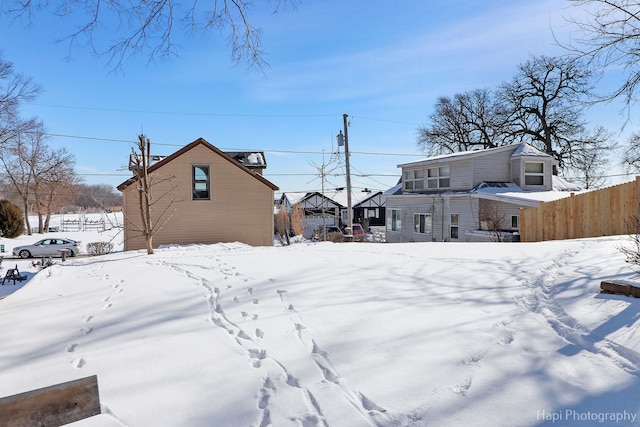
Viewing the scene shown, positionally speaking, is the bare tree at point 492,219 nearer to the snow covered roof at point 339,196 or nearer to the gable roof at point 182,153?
the gable roof at point 182,153

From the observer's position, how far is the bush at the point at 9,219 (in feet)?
94.3

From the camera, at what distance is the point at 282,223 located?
29.2m

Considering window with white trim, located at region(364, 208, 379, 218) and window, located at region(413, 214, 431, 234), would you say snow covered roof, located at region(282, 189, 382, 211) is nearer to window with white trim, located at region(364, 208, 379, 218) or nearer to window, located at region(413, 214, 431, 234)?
window with white trim, located at region(364, 208, 379, 218)

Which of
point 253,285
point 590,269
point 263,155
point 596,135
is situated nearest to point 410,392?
point 253,285

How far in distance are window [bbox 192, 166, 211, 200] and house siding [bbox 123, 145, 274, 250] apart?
0.19 metres

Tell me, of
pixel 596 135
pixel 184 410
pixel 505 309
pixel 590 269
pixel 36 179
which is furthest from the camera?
pixel 36 179

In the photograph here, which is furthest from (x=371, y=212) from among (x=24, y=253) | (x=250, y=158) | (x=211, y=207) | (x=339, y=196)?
(x=24, y=253)

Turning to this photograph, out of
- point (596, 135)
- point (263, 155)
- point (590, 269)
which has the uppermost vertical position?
point (596, 135)

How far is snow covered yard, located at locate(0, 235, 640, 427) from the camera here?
2.38 metres

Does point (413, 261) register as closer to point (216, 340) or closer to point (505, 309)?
point (505, 309)

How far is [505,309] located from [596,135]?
102ft

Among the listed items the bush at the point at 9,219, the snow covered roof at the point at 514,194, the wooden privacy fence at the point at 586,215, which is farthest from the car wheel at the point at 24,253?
the wooden privacy fence at the point at 586,215

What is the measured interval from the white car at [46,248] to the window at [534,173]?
26.5 metres

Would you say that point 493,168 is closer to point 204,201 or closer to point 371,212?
point 204,201
